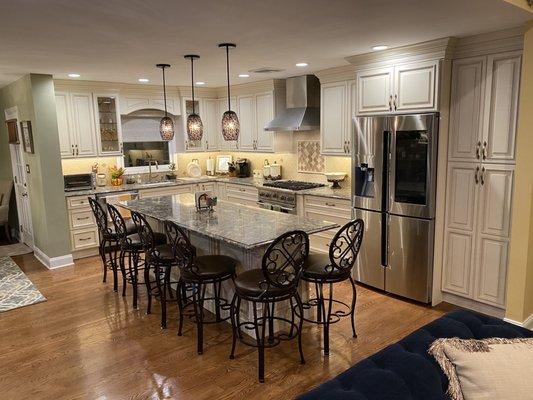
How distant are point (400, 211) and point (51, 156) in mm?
4375

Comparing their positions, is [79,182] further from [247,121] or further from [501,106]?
[501,106]

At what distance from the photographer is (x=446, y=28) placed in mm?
3244

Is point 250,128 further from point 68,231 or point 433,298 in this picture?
point 433,298

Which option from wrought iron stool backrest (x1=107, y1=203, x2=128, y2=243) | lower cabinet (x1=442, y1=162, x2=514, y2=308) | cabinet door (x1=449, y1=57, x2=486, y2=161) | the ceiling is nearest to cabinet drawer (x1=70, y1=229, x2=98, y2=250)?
wrought iron stool backrest (x1=107, y1=203, x2=128, y2=243)

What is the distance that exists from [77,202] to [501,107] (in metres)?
5.20

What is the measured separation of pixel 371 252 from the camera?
4.46m

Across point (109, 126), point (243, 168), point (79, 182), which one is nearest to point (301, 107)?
point (243, 168)

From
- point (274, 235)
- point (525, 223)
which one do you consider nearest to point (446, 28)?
point (525, 223)

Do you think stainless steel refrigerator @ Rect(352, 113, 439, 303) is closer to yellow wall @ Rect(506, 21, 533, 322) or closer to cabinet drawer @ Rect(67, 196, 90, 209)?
yellow wall @ Rect(506, 21, 533, 322)

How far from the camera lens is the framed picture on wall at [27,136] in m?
5.41

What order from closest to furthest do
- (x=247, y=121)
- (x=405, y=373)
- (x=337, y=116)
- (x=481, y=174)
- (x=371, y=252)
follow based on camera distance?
(x=405, y=373)
(x=481, y=174)
(x=371, y=252)
(x=337, y=116)
(x=247, y=121)

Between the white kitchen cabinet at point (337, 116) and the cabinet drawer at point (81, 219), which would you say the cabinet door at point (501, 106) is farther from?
the cabinet drawer at point (81, 219)

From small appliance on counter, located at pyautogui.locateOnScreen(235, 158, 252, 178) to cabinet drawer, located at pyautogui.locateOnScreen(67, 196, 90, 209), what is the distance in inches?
104

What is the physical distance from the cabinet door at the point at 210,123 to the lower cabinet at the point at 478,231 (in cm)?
457
